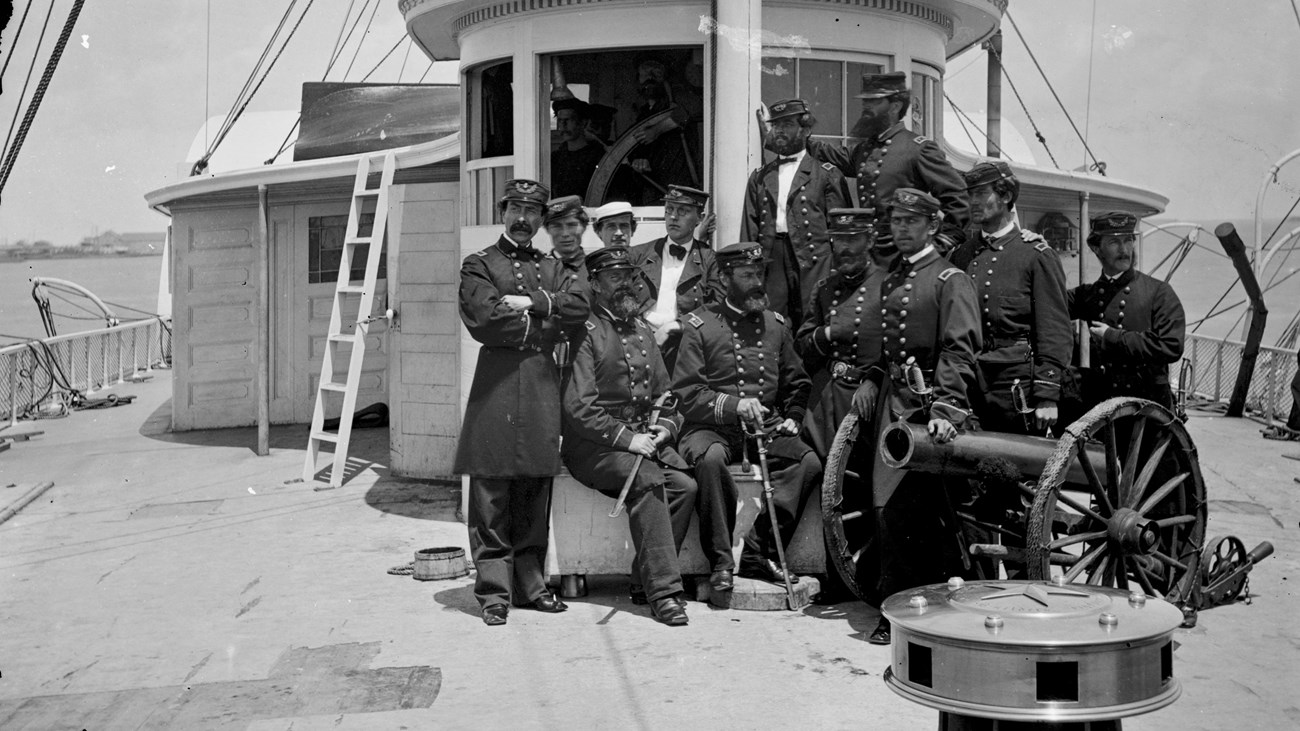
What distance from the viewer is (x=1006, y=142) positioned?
2239 cm

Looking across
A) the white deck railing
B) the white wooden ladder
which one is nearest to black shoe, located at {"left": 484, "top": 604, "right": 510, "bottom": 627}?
the white wooden ladder

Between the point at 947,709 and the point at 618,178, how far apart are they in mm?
6411

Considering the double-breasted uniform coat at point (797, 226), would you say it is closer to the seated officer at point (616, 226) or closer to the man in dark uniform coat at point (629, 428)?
the seated officer at point (616, 226)

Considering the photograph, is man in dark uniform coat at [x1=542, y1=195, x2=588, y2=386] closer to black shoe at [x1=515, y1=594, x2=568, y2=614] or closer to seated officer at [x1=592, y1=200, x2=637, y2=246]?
seated officer at [x1=592, y1=200, x2=637, y2=246]

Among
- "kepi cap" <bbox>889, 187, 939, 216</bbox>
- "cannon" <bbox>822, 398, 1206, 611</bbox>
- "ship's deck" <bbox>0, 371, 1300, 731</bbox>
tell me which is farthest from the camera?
"kepi cap" <bbox>889, 187, 939, 216</bbox>

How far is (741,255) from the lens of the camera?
754 centimetres

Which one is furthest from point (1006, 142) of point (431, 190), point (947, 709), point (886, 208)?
point (947, 709)

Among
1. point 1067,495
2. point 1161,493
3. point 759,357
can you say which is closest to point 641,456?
point 759,357

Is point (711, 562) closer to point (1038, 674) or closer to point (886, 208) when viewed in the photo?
point (886, 208)

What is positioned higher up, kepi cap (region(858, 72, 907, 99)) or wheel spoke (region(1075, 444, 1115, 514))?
kepi cap (region(858, 72, 907, 99))

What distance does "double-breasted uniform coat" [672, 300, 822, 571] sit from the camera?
7379mm

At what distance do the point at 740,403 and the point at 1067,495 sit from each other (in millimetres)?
1854

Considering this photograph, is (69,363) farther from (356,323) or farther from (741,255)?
(741,255)

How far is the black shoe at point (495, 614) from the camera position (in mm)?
7039
